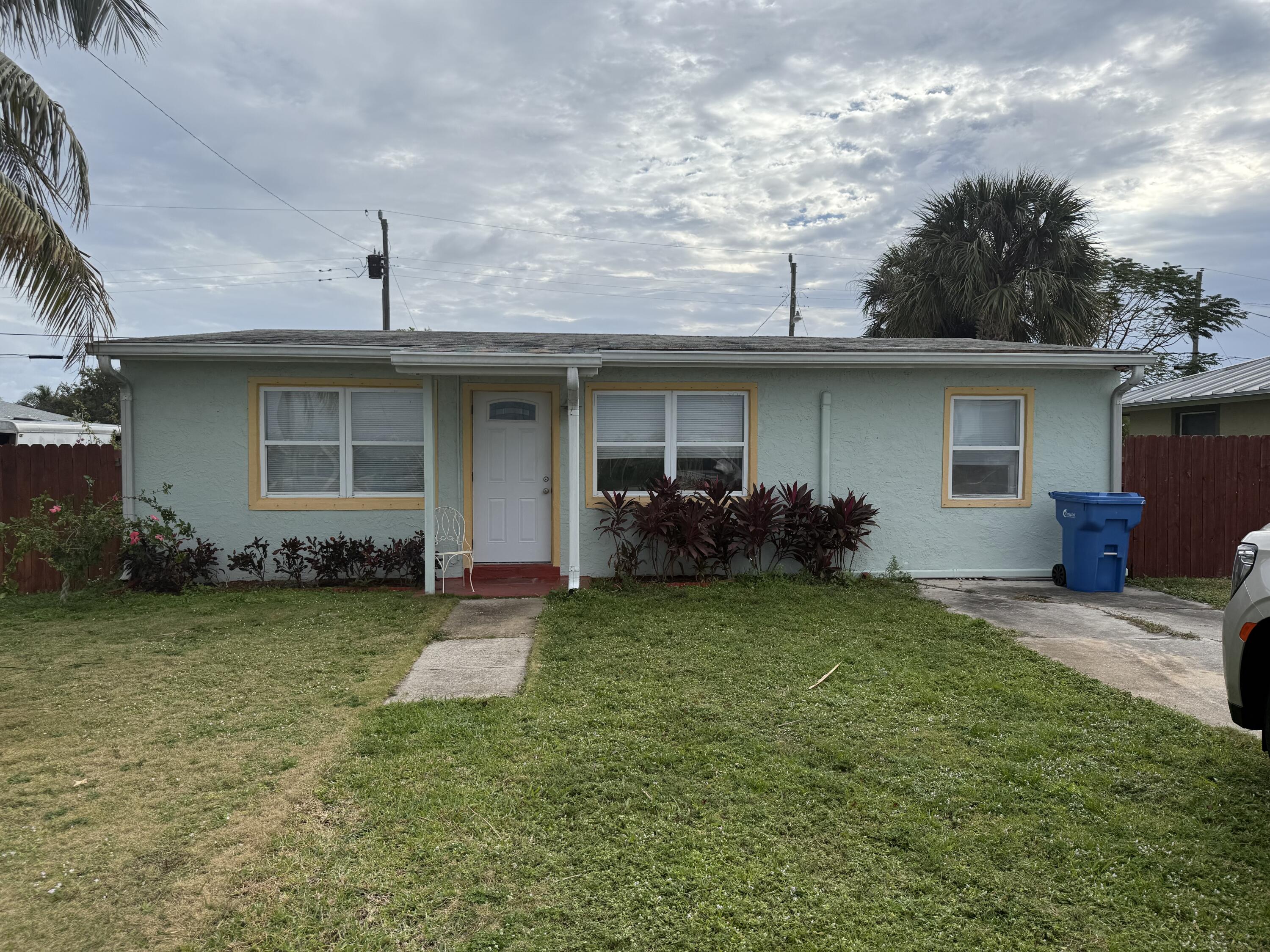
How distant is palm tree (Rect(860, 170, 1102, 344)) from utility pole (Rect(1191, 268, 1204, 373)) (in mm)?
12580

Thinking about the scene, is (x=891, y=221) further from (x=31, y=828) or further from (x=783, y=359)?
(x=31, y=828)

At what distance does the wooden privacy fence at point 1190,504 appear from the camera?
912 centimetres

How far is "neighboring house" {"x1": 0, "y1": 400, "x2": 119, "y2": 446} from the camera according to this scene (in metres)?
16.2

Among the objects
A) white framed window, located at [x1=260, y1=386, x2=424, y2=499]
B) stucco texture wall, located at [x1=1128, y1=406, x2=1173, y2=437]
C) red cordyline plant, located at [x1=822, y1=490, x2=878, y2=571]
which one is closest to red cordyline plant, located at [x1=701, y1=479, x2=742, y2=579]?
red cordyline plant, located at [x1=822, y1=490, x2=878, y2=571]

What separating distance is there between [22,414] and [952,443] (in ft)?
71.4

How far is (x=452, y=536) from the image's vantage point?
8555mm

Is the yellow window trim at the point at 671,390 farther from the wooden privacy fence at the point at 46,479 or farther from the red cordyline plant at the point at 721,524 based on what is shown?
the wooden privacy fence at the point at 46,479

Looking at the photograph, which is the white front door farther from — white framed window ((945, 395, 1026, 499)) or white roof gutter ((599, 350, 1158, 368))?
white framed window ((945, 395, 1026, 499))

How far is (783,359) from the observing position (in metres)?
8.33

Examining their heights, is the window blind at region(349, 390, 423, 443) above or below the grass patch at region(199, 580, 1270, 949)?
above

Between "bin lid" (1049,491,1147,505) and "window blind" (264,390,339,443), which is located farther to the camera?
"window blind" (264,390,339,443)

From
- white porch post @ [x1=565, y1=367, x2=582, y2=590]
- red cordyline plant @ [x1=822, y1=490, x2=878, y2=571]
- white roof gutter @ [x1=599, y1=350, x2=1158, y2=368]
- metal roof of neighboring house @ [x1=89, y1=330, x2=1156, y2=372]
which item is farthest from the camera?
red cordyline plant @ [x1=822, y1=490, x2=878, y2=571]

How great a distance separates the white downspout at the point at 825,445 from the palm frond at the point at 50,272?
763 cm

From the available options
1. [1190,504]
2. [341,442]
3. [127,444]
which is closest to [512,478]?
[341,442]
